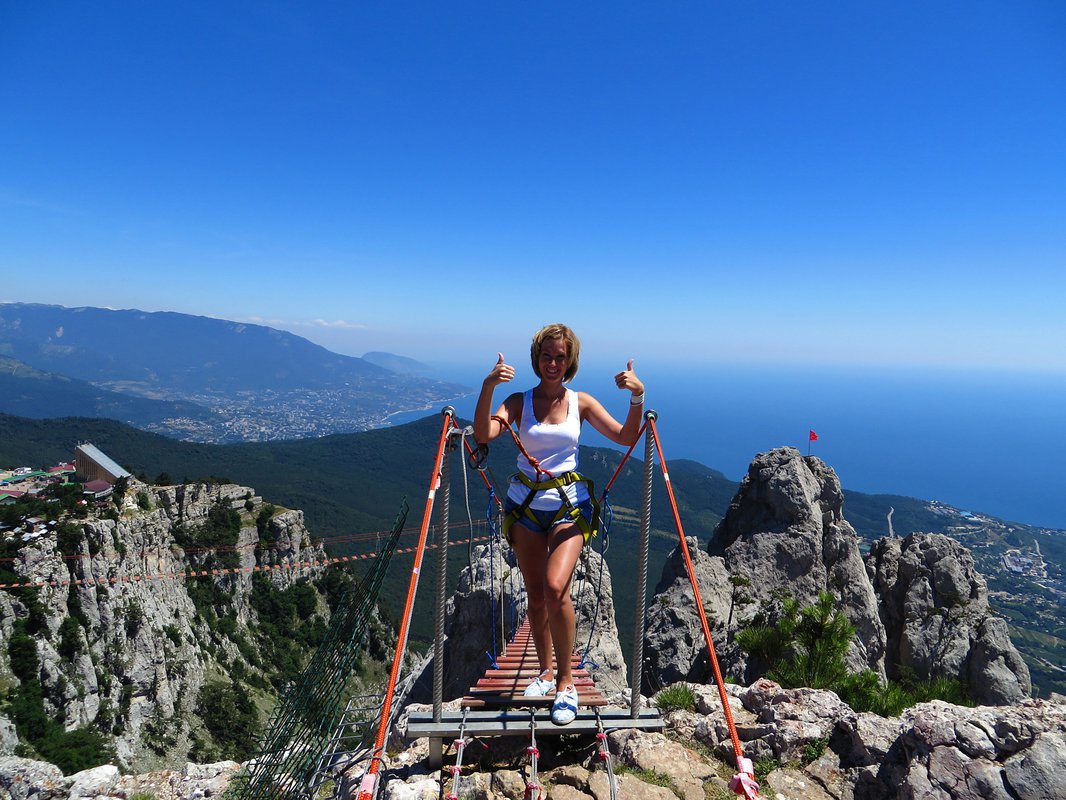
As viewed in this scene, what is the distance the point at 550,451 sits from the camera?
416 cm

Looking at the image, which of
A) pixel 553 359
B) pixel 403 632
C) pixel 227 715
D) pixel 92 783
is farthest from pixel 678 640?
pixel 227 715

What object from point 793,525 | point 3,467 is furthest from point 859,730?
point 3,467

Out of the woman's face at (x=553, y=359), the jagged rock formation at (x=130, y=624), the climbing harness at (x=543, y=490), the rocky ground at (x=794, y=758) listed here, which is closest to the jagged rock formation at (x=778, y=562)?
the rocky ground at (x=794, y=758)

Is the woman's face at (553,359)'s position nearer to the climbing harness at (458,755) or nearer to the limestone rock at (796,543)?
the climbing harness at (458,755)

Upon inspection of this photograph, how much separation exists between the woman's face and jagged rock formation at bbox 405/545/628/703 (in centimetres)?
516

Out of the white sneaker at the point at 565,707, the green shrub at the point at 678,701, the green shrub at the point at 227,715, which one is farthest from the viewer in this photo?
the green shrub at the point at 227,715

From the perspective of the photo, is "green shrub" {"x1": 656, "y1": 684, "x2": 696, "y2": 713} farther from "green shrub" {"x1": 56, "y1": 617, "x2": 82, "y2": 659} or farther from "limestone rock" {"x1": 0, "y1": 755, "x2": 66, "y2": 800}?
"green shrub" {"x1": 56, "y1": 617, "x2": 82, "y2": 659}

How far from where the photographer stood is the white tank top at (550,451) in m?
4.10

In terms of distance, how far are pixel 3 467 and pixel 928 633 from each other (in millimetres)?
111758

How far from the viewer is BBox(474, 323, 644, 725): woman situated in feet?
→ 13.1

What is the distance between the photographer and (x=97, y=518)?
39688 mm

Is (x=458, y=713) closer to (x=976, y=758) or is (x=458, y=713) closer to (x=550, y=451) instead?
(x=550, y=451)

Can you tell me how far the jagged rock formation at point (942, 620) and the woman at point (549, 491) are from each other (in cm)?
1220

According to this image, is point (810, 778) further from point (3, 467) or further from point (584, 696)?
point (3, 467)
